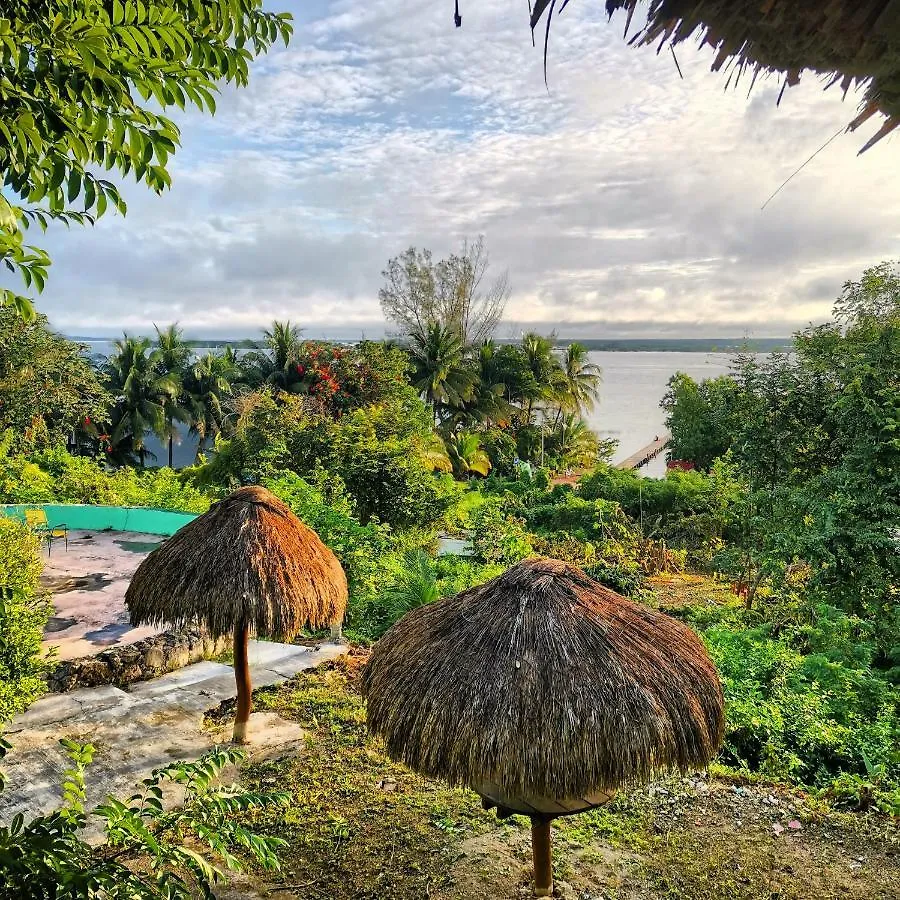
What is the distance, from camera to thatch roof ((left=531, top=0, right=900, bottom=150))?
5.06 ft

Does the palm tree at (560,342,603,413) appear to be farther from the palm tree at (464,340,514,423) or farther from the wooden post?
the wooden post

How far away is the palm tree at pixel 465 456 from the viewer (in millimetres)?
22156

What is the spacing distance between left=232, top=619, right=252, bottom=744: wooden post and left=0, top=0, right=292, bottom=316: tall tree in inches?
167

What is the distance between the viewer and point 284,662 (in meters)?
7.33

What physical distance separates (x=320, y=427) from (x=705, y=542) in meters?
8.94

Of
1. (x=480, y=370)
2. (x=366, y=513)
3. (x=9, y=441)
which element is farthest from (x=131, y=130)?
(x=480, y=370)

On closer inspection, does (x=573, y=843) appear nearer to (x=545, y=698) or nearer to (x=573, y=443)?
(x=545, y=698)

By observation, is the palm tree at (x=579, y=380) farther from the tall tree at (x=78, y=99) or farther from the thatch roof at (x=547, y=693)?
the tall tree at (x=78, y=99)

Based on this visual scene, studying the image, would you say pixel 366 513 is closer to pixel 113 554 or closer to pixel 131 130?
pixel 113 554

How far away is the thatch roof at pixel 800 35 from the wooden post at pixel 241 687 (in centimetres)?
505

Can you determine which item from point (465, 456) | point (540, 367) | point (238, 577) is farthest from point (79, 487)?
point (540, 367)

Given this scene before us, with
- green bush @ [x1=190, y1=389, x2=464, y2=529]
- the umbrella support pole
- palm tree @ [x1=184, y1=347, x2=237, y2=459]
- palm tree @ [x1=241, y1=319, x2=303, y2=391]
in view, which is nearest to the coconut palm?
palm tree @ [x1=241, y1=319, x2=303, y2=391]

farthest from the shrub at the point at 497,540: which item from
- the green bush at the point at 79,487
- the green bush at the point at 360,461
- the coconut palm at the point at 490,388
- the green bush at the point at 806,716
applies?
the coconut palm at the point at 490,388

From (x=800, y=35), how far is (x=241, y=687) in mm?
5559
